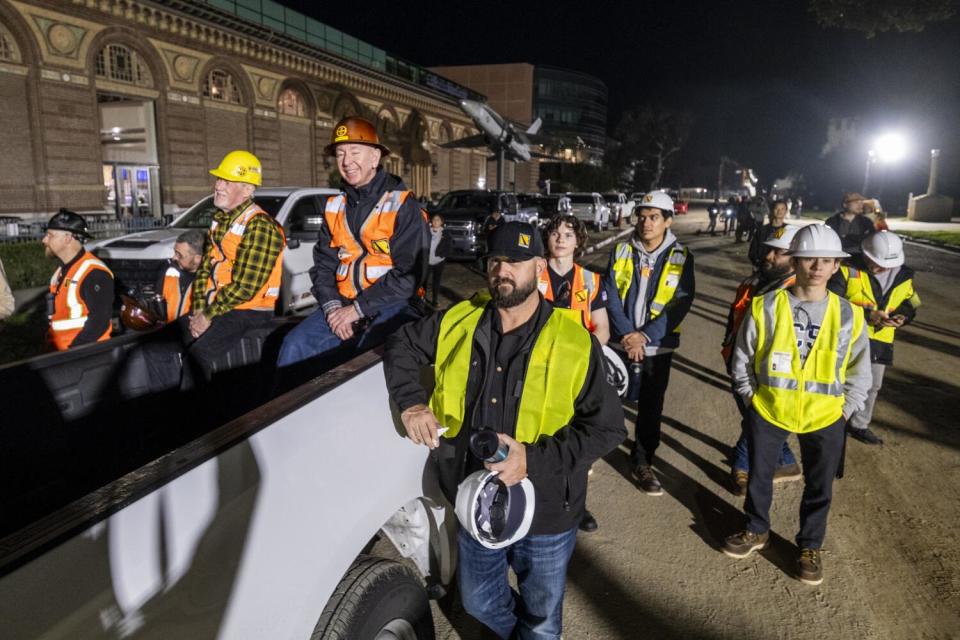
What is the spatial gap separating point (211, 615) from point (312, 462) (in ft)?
1.47

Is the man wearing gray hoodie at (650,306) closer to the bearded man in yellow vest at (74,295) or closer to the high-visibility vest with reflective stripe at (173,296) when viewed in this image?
the high-visibility vest with reflective stripe at (173,296)

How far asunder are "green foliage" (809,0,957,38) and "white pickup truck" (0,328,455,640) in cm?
2836

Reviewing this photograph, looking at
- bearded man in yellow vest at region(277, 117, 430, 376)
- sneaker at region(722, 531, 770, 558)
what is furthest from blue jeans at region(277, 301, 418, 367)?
sneaker at region(722, 531, 770, 558)

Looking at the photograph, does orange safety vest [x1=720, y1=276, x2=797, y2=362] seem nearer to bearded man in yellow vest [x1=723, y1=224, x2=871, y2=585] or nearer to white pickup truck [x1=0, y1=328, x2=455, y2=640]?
bearded man in yellow vest [x1=723, y1=224, x2=871, y2=585]

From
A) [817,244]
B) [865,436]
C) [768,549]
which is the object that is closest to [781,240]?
[817,244]

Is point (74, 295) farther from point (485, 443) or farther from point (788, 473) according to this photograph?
point (788, 473)

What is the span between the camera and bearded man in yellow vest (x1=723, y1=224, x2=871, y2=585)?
11.0ft

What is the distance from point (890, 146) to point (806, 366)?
50342 millimetres

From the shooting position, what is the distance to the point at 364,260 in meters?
3.48

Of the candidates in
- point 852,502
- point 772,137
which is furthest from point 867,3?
point 772,137

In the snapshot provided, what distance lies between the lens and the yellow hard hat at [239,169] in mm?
3676

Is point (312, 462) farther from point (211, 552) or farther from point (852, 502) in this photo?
point (852, 502)

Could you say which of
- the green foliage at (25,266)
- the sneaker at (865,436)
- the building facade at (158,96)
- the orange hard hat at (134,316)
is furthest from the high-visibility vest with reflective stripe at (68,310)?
the building facade at (158,96)

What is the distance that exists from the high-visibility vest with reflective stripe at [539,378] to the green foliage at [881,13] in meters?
27.8
